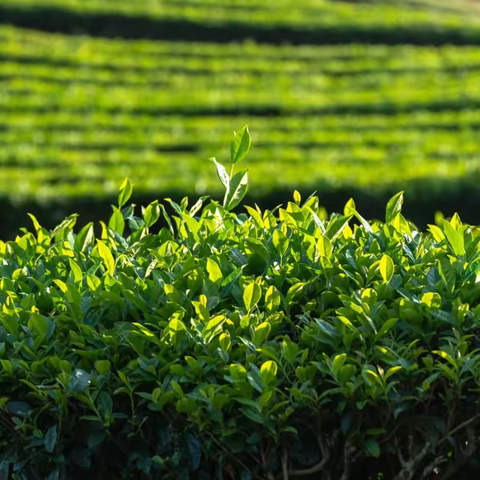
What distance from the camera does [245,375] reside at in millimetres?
2215

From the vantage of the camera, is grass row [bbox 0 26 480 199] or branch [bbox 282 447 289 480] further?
grass row [bbox 0 26 480 199]

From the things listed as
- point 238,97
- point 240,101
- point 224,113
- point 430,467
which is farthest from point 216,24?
point 430,467

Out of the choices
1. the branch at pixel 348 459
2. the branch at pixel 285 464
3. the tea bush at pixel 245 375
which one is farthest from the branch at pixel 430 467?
the branch at pixel 285 464

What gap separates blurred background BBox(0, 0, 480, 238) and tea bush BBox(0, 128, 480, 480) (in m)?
4.46

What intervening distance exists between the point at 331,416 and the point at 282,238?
61 centimetres

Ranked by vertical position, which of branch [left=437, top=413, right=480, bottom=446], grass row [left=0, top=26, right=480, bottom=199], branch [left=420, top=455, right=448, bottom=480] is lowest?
grass row [left=0, top=26, right=480, bottom=199]

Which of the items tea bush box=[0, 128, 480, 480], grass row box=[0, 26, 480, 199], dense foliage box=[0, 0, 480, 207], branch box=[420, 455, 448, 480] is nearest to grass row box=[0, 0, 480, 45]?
dense foliage box=[0, 0, 480, 207]

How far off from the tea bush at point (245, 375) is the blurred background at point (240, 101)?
446cm

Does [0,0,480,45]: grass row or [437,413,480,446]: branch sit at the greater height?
[437,413,480,446]: branch

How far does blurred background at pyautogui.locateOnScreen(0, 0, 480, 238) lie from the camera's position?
733 cm

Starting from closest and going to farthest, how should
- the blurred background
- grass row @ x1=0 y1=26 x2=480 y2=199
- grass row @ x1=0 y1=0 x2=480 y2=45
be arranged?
the blurred background, grass row @ x1=0 y1=26 x2=480 y2=199, grass row @ x1=0 y1=0 x2=480 y2=45

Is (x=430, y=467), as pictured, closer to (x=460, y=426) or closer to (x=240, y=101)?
(x=460, y=426)

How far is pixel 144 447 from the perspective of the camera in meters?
2.29

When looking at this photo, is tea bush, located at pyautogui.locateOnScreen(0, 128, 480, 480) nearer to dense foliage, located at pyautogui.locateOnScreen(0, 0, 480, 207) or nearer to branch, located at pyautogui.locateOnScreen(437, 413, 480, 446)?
branch, located at pyautogui.locateOnScreen(437, 413, 480, 446)
